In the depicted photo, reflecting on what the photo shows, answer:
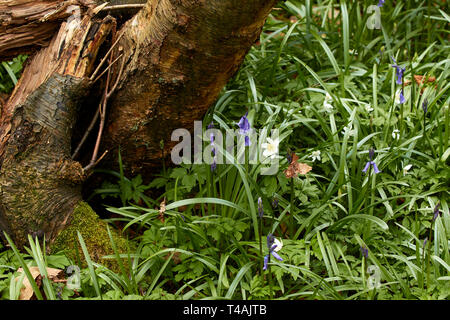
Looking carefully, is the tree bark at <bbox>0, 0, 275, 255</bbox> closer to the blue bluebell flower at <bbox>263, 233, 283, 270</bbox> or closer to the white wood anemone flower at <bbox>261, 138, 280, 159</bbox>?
the white wood anemone flower at <bbox>261, 138, 280, 159</bbox>

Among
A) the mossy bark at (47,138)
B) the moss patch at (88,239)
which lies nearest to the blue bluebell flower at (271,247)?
the moss patch at (88,239)

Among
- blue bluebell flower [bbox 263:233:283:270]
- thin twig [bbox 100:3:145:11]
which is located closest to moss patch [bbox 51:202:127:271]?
blue bluebell flower [bbox 263:233:283:270]

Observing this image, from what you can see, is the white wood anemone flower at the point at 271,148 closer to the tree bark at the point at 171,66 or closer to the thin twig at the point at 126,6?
the tree bark at the point at 171,66

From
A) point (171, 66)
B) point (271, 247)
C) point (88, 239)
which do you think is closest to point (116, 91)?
point (171, 66)

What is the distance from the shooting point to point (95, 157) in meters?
2.50

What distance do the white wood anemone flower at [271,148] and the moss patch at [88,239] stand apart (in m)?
0.82

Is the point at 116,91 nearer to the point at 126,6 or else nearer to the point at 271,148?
the point at 126,6

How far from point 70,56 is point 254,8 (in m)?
0.97

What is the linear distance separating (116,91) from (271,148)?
0.86 meters

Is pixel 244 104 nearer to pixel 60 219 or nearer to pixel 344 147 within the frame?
pixel 344 147

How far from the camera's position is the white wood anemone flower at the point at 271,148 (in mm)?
2402

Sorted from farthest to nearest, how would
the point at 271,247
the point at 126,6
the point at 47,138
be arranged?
the point at 126,6
the point at 47,138
the point at 271,247

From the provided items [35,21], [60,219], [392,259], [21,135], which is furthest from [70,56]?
[392,259]

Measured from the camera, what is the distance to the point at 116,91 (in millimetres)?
2520
